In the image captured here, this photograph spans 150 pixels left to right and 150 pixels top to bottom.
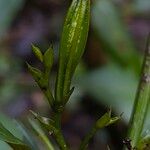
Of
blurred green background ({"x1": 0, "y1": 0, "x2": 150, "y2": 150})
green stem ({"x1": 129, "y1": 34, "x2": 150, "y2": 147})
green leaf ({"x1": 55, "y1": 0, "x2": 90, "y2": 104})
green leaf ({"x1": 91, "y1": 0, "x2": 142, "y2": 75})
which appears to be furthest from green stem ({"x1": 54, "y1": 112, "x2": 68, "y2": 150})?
green leaf ({"x1": 91, "y1": 0, "x2": 142, "y2": 75})

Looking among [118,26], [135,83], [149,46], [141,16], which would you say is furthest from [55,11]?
[149,46]

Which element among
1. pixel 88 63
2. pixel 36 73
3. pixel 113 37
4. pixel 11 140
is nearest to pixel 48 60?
pixel 36 73

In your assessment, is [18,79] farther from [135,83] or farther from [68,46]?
[68,46]

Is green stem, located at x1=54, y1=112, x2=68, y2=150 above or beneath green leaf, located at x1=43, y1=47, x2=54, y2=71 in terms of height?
beneath

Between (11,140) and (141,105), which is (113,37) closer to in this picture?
(141,105)

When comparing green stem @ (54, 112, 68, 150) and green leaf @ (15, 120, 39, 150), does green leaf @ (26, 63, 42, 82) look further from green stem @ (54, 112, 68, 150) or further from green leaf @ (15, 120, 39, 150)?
green leaf @ (15, 120, 39, 150)

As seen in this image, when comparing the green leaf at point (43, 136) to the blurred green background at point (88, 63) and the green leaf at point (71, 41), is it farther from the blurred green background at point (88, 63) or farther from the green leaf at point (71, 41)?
the blurred green background at point (88, 63)
